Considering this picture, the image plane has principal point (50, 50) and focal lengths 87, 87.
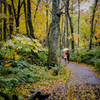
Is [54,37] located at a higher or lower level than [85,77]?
higher

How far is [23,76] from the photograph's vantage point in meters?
4.85

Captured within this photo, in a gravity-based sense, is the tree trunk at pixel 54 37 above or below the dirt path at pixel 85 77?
above

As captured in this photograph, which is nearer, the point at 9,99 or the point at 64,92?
the point at 9,99

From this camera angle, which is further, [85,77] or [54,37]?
[54,37]

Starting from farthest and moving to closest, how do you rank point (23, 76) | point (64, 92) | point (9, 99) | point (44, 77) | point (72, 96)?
1. point (44, 77)
2. point (23, 76)
3. point (64, 92)
4. point (72, 96)
5. point (9, 99)

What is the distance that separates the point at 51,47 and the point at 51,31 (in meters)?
1.36

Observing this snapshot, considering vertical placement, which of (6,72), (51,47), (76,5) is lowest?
(6,72)

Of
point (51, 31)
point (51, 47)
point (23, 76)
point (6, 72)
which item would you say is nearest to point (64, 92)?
point (23, 76)

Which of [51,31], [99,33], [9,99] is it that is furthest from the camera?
[99,33]

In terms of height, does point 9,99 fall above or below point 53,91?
above

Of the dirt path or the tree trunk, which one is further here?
the tree trunk

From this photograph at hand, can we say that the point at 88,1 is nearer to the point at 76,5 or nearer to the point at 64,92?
the point at 76,5

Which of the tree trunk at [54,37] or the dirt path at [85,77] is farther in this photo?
the tree trunk at [54,37]

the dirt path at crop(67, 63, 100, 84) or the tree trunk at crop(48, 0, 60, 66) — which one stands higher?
the tree trunk at crop(48, 0, 60, 66)
